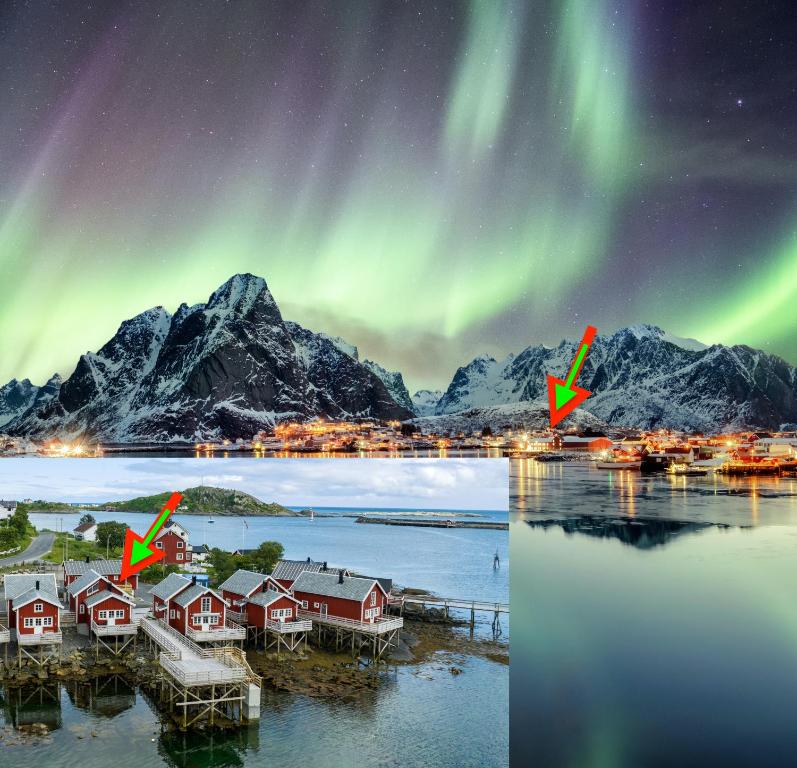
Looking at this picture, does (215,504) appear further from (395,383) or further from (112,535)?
(395,383)

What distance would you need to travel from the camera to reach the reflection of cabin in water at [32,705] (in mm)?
8141

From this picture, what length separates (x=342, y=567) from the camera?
9.46 m

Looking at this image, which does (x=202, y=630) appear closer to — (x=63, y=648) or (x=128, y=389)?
(x=63, y=648)

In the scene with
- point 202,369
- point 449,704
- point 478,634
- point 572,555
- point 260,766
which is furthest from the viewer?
point 202,369

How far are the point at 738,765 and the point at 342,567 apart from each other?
5377 mm

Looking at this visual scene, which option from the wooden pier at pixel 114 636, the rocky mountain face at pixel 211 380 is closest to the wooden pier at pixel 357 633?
the wooden pier at pixel 114 636

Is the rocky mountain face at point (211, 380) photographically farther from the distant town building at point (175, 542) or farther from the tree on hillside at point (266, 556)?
the tree on hillside at point (266, 556)

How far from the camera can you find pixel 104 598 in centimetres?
959

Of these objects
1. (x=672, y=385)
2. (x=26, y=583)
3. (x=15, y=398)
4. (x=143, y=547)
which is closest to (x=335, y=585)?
(x=143, y=547)

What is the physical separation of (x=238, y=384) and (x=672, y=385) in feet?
76.0

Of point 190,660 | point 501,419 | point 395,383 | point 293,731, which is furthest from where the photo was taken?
point 501,419

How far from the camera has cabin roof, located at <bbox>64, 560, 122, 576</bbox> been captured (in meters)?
9.78

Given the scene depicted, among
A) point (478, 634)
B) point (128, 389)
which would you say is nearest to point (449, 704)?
point (478, 634)

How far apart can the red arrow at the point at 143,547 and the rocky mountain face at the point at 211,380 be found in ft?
27.9
